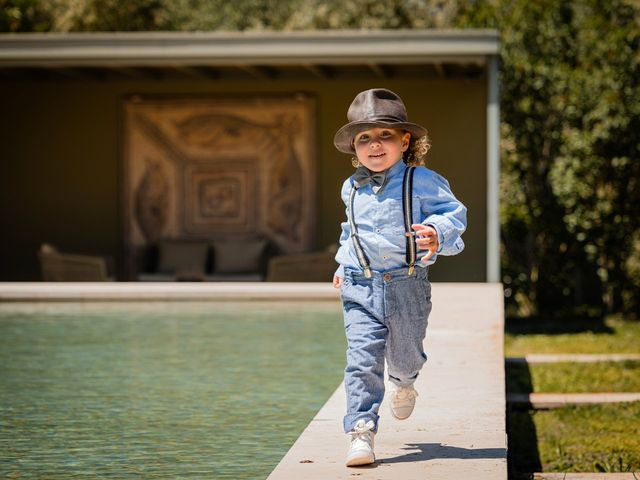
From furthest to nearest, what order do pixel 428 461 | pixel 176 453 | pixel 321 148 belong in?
pixel 321 148 < pixel 176 453 < pixel 428 461

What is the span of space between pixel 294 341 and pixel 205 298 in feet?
8.27

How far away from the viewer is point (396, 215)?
144 inches

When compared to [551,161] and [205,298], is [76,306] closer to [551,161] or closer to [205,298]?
[205,298]

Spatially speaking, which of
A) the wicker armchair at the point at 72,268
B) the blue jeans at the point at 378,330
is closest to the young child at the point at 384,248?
the blue jeans at the point at 378,330

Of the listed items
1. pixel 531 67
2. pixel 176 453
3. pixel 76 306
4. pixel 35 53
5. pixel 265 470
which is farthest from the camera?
pixel 531 67

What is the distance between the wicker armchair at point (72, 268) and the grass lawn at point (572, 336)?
4177 millimetres

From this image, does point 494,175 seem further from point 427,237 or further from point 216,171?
point 427,237

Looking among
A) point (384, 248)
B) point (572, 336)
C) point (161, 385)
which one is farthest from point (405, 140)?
point (572, 336)

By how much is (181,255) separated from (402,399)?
409 inches

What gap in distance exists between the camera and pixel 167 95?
14.4 m

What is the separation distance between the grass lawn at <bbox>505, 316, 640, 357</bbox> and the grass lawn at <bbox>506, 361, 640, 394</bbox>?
1177 millimetres

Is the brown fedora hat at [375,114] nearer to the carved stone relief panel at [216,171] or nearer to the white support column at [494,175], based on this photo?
the white support column at [494,175]

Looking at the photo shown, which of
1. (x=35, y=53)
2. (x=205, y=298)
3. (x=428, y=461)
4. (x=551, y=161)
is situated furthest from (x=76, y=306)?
(x=428, y=461)

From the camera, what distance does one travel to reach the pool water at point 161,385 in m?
4.05
